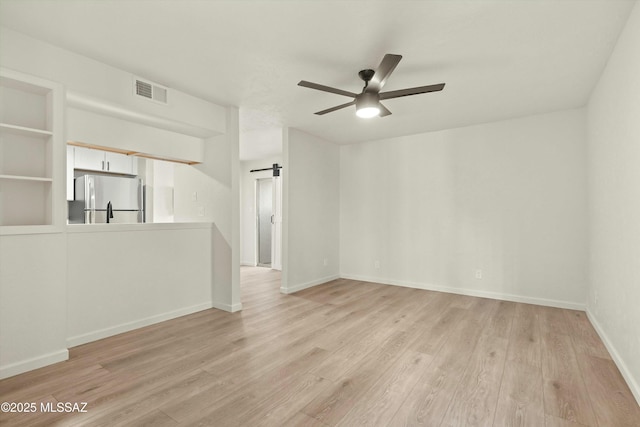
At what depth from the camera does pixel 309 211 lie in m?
5.34

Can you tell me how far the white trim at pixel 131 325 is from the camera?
2873 mm

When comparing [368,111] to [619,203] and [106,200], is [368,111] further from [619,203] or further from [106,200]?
[106,200]

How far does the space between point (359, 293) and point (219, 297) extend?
213 cm

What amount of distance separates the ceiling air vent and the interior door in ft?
14.5

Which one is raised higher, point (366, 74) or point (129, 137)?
point (366, 74)

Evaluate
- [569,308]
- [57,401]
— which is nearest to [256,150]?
[57,401]

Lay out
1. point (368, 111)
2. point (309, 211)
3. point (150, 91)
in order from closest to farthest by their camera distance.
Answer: point (368, 111) < point (150, 91) < point (309, 211)

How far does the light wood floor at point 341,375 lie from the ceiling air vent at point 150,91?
2.47 meters

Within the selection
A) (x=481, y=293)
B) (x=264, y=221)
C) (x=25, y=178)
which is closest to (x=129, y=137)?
(x=25, y=178)

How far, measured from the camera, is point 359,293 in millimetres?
4855

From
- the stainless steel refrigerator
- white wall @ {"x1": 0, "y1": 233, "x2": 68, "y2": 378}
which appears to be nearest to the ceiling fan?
white wall @ {"x1": 0, "y1": 233, "x2": 68, "y2": 378}

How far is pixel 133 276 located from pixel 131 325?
20.3 inches

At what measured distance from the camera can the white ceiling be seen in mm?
2088

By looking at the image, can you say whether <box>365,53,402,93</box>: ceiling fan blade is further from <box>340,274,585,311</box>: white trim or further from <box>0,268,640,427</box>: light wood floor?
<box>340,274,585,311</box>: white trim
